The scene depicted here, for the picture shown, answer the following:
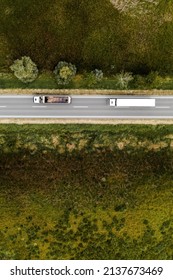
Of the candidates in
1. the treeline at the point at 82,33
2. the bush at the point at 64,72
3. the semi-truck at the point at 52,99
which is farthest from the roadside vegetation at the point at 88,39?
the semi-truck at the point at 52,99

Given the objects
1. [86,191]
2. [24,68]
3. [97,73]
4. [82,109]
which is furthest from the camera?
[86,191]

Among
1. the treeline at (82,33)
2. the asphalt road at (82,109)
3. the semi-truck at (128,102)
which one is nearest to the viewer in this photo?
the semi-truck at (128,102)

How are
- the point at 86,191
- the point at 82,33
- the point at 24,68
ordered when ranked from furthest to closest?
1. the point at 86,191
2. the point at 82,33
3. the point at 24,68

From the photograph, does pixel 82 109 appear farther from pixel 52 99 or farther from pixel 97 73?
pixel 97 73

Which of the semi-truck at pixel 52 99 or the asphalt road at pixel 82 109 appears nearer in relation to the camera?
the semi-truck at pixel 52 99

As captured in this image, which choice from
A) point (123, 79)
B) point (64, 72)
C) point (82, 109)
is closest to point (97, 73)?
point (123, 79)

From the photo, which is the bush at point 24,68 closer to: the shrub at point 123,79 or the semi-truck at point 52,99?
the semi-truck at point 52,99
